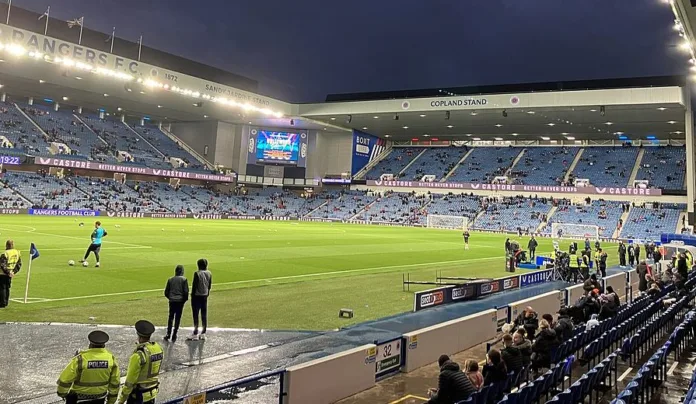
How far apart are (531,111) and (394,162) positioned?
33.3 m

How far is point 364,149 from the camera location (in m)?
85.6

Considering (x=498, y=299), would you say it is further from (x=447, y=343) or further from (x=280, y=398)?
(x=280, y=398)

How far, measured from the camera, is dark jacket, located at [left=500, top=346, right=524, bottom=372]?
7.75 m

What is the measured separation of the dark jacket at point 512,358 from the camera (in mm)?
7750

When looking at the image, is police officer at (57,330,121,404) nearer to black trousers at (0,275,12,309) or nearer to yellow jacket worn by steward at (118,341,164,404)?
yellow jacket worn by steward at (118,341,164,404)

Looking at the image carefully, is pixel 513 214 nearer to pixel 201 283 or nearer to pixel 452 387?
pixel 201 283

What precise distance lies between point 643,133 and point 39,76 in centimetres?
7350

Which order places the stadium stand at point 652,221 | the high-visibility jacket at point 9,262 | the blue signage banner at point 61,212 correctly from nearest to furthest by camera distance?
1. the high-visibility jacket at point 9,262
2. the blue signage banner at point 61,212
3. the stadium stand at point 652,221

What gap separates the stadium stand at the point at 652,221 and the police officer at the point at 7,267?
56.5 meters

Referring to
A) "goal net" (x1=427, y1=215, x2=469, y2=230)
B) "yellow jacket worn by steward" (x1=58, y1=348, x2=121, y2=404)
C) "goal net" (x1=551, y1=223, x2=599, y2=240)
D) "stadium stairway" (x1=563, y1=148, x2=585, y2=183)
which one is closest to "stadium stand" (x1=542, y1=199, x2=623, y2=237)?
"goal net" (x1=551, y1=223, x2=599, y2=240)

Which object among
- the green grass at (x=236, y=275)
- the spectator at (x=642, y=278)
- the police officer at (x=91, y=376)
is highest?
the spectator at (x=642, y=278)

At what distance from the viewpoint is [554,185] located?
68000mm

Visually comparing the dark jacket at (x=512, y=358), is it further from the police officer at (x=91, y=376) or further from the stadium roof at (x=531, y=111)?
the stadium roof at (x=531, y=111)

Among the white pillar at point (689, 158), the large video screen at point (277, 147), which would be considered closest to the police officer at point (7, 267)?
the white pillar at point (689, 158)
